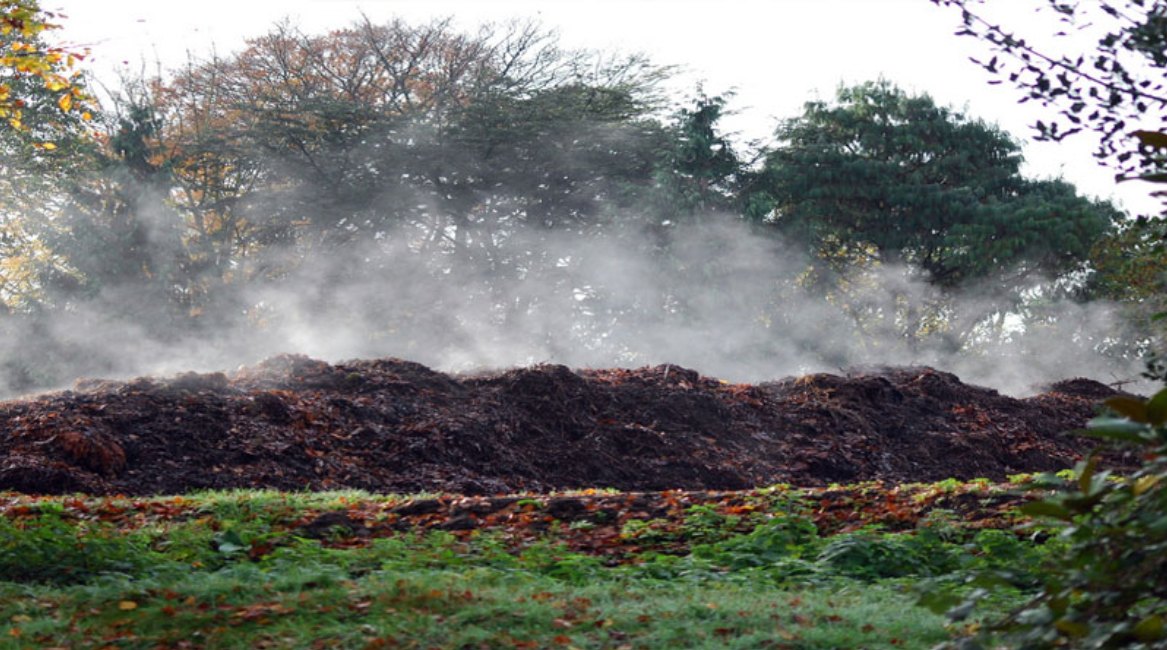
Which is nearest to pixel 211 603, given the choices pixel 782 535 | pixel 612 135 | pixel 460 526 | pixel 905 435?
pixel 460 526

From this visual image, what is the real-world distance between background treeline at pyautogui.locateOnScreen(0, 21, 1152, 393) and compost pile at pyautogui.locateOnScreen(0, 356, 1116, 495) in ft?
27.6

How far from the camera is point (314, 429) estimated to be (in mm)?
9422

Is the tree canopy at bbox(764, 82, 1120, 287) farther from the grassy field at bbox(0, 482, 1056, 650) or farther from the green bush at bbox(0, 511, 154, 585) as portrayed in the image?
the green bush at bbox(0, 511, 154, 585)

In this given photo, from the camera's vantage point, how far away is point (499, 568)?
17.4ft

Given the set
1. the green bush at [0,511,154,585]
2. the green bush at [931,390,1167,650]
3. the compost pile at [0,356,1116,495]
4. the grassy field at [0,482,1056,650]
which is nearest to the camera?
the green bush at [931,390,1167,650]

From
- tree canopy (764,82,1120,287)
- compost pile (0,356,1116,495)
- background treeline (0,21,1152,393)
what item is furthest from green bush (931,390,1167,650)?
tree canopy (764,82,1120,287)

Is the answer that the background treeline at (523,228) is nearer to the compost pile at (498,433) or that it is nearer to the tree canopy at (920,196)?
the tree canopy at (920,196)

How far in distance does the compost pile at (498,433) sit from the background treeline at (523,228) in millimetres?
8413

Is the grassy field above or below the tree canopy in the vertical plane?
below

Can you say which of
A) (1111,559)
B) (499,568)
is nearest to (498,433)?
(499,568)

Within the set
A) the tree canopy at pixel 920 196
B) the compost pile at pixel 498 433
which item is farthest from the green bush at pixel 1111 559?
the tree canopy at pixel 920 196

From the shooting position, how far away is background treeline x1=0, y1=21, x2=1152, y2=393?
20641 millimetres

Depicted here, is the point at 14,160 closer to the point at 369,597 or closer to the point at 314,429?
the point at 314,429

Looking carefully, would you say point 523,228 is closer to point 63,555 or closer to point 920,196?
point 920,196
